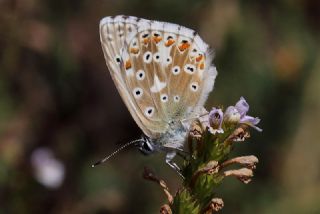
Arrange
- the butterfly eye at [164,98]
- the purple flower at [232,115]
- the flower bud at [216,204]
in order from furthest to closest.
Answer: the butterfly eye at [164,98], the purple flower at [232,115], the flower bud at [216,204]

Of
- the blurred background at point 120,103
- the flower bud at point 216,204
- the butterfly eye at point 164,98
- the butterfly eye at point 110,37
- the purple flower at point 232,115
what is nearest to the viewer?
the flower bud at point 216,204

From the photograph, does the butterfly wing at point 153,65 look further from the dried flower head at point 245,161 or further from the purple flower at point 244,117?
the dried flower head at point 245,161

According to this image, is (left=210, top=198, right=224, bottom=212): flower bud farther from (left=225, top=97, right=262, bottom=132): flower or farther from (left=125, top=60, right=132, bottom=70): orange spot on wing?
(left=125, top=60, right=132, bottom=70): orange spot on wing

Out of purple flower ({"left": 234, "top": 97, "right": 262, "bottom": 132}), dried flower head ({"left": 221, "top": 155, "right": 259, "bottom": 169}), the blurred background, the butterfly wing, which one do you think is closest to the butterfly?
the butterfly wing

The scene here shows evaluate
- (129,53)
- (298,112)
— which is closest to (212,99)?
(298,112)

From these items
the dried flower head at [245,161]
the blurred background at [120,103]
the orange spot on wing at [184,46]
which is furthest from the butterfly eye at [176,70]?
the blurred background at [120,103]

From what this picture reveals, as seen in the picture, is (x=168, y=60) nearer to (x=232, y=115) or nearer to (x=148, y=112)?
(x=148, y=112)

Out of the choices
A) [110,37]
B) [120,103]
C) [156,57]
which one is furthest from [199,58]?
[120,103]
